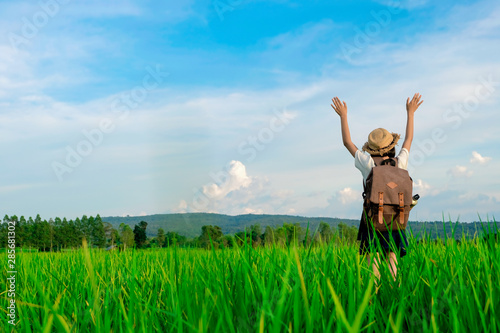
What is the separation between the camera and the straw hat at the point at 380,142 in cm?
494

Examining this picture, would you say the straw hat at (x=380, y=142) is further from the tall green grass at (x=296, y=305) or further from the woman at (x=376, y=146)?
the tall green grass at (x=296, y=305)

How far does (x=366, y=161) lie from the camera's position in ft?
16.0

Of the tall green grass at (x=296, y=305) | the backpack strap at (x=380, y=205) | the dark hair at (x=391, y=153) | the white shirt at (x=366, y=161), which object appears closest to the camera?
the tall green grass at (x=296, y=305)

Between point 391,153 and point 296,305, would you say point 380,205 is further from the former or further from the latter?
point 296,305

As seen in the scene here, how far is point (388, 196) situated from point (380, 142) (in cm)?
79

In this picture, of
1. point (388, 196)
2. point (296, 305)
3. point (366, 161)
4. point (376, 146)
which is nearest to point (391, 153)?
point (376, 146)

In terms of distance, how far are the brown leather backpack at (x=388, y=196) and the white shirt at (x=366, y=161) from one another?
0.27m

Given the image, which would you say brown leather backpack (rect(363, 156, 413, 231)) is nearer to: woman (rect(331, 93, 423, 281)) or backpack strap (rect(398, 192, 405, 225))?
backpack strap (rect(398, 192, 405, 225))

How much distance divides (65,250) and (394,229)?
249 inches

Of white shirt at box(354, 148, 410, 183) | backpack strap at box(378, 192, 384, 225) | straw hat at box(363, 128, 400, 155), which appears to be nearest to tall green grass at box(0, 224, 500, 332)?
backpack strap at box(378, 192, 384, 225)

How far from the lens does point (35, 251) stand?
721 cm

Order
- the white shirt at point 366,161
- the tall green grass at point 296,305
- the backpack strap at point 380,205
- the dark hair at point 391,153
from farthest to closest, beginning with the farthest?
1. the dark hair at point 391,153
2. the white shirt at point 366,161
3. the backpack strap at point 380,205
4. the tall green grass at point 296,305

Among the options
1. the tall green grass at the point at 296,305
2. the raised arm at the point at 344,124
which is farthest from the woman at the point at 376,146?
the tall green grass at the point at 296,305

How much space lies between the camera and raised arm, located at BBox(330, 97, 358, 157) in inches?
198
